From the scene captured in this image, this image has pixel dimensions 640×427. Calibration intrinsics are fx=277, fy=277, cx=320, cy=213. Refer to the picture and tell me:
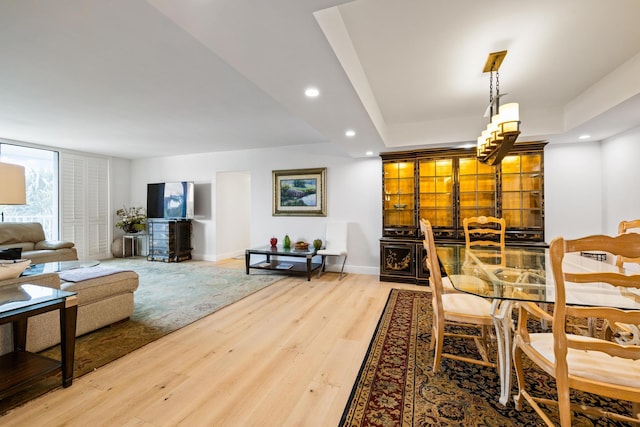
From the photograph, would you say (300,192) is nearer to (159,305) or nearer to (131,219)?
(159,305)

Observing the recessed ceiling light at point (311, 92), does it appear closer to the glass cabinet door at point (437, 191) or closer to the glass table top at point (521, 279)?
the glass table top at point (521, 279)

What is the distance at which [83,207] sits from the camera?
6.19 m

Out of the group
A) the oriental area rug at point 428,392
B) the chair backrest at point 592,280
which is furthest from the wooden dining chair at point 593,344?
the oriental area rug at point 428,392

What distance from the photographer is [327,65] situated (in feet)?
6.27

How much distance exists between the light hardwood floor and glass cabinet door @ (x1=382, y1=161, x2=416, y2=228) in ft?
6.79

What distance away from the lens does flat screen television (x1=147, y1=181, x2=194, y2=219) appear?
626cm

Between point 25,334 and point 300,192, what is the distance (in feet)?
13.7

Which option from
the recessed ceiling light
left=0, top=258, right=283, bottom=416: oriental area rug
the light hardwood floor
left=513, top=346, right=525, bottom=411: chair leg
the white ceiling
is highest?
the white ceiling

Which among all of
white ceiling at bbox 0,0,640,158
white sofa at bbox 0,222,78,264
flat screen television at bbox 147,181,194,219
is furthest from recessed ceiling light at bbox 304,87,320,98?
white sofa at bbox 0,222,78,264

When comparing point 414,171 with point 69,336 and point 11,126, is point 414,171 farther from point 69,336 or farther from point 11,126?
point 11,126

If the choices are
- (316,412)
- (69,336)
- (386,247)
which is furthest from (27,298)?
(386,247)

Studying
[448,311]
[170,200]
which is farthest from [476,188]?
[170,200]

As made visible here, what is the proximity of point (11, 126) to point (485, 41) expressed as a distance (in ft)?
21.1

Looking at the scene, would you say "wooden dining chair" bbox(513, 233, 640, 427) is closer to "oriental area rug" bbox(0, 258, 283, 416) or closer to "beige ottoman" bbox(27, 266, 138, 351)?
"oriental area rug" bbox(0, 258, 283, 416)
